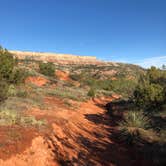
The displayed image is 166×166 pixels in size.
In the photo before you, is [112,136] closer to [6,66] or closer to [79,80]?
[6,66]

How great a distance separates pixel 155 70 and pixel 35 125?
31590 millimetres

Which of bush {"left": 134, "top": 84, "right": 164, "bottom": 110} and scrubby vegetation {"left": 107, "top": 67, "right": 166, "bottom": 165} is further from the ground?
bush {"left": 134, "top": 84, "right": 164, "bottom": 110}

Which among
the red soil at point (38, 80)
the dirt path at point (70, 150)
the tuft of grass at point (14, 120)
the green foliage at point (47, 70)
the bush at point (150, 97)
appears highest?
the green foliage at point (47, 70)

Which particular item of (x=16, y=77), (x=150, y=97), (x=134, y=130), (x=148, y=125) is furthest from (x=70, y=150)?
(x=16, y=77)

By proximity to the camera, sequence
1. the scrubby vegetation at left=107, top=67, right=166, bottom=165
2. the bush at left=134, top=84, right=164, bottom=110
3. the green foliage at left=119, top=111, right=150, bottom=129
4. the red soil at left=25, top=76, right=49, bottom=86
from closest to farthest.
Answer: the scrubby vegetation at left=107, top=67, right=166, bottom=165
the green foliage at left=119, top=111, right=150, bottom=129
the bush at left=134, top=84, right=164, bottom=110
the red soil at left=25, top=76, right=49, bottom=86

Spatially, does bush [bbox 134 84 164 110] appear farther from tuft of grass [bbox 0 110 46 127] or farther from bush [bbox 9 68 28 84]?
bush [bbox 9 68 28 84]

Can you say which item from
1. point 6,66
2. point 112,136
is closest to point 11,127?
point 112,136

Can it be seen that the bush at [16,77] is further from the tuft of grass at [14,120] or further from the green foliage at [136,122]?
the green foliage at [136,122]

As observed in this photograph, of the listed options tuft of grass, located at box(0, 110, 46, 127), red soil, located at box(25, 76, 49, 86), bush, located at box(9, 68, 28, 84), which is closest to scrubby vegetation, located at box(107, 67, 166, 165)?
tuft of grass, located at box(0, 110, 46, 127)

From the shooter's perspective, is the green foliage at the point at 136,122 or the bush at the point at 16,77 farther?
the bush at the point at 16,77

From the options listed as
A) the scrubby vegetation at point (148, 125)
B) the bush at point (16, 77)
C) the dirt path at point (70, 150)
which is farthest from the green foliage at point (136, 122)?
the bush at point (16, 77)

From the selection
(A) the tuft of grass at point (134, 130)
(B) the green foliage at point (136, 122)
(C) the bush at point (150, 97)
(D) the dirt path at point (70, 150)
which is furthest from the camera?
(C) the bush at point (150, 97)

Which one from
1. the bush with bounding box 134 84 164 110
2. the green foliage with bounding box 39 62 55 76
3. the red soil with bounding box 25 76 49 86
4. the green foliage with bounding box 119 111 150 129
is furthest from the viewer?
the green foliage with bounding box 39 62 55 76

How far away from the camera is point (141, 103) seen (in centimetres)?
1720
